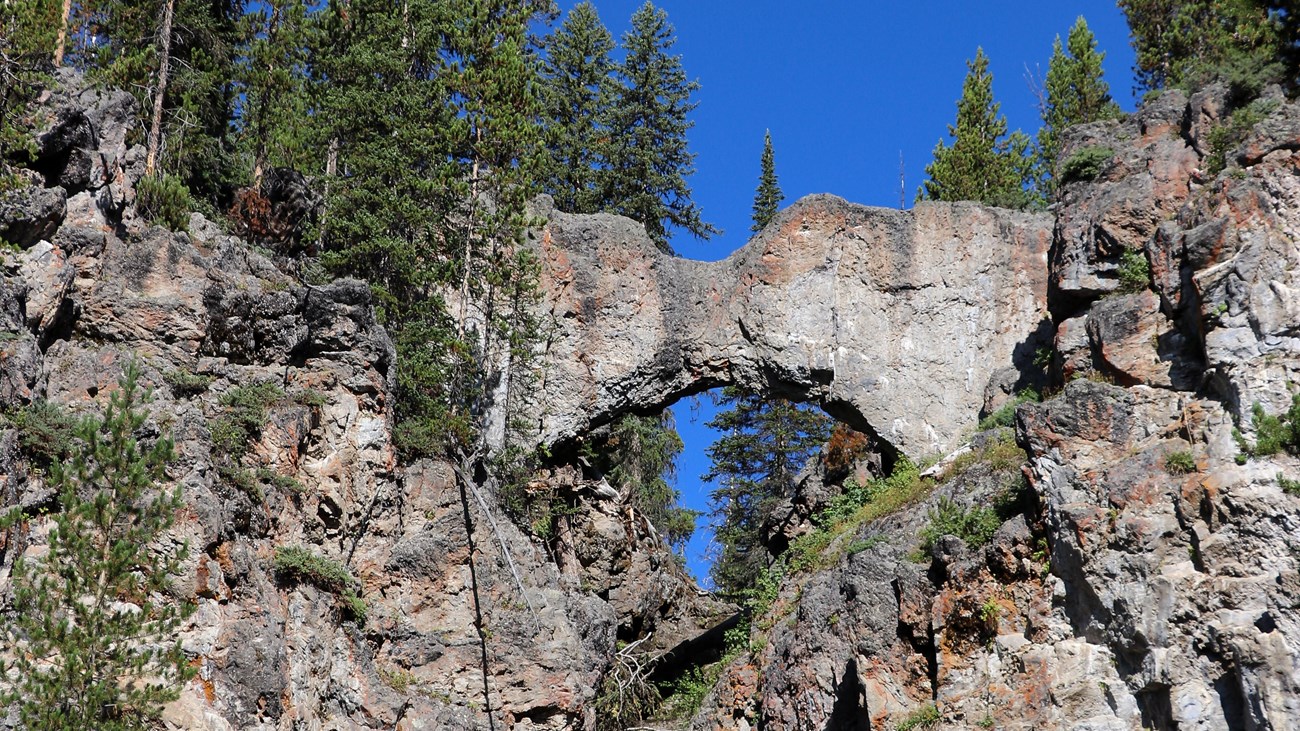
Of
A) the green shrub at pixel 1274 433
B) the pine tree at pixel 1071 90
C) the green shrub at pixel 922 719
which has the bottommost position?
the green shrub at pixel 922 719

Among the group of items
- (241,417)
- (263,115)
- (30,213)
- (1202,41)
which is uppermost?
(1202,41)

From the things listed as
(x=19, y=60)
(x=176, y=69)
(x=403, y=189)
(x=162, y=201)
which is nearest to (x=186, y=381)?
(x=162, y=201)

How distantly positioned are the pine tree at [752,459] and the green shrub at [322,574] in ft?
46.6

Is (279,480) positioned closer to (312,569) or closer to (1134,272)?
(312,569)

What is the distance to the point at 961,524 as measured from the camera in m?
19.6

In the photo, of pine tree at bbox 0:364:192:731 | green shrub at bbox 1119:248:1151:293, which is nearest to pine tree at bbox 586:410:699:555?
green shrub at bbox 1119:248:1151:293

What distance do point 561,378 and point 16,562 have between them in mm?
12028

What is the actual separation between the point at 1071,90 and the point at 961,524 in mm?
16587

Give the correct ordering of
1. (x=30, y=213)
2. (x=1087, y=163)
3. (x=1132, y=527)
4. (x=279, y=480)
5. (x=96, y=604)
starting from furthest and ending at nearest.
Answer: (x=1087, y=163) → (x=279, y=480) → (x=30, y=213) → (x=1132, y=527) → (x=96, y=604)

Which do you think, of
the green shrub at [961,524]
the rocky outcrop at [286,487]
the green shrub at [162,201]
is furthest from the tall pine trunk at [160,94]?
the green shrub at [961,524]

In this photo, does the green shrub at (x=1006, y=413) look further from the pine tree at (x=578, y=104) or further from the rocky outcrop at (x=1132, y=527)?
the pine tree at (x=578, y=104)

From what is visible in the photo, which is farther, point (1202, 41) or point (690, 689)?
point (1202, 41)

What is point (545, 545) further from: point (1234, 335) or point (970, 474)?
point (1234, 335)

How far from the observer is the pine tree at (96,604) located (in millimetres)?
13469
